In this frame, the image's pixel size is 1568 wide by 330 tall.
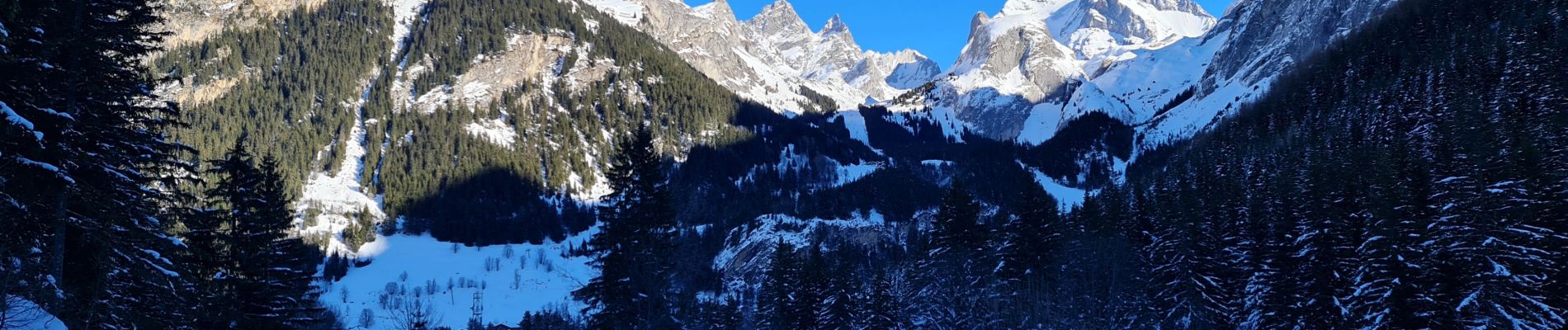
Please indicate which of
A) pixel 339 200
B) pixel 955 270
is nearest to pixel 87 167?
pixel 955 270

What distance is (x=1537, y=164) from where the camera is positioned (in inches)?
1833

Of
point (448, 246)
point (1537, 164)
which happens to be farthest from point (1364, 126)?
point (448, 246)

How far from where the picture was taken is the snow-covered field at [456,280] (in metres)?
118

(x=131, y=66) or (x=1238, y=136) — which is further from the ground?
(x=1238, y=136)

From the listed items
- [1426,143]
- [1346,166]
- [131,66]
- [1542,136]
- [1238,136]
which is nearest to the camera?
[131,66]

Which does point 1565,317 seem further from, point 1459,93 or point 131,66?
point 1459,93

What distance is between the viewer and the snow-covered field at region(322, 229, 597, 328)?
11794cm

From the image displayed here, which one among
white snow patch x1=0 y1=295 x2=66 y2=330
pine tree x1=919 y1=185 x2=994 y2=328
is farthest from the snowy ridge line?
white snow patch x1=0 y1=295 x2=66 y2=330

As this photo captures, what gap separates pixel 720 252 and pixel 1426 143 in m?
97.7

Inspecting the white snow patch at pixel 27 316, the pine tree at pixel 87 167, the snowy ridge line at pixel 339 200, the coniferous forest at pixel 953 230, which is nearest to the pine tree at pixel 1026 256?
the coniferous forest at pixel 953 230

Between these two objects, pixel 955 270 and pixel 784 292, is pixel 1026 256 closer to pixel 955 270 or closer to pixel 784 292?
pixel 955 270

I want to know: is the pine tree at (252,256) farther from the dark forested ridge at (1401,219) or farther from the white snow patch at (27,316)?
the dark forested ridge at (1401,219)

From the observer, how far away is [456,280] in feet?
455

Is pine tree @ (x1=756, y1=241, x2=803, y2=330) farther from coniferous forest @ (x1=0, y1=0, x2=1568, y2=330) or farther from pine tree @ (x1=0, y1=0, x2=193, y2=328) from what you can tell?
pine tree @ (x1=0, y1=0, x2=193, y2=328)
